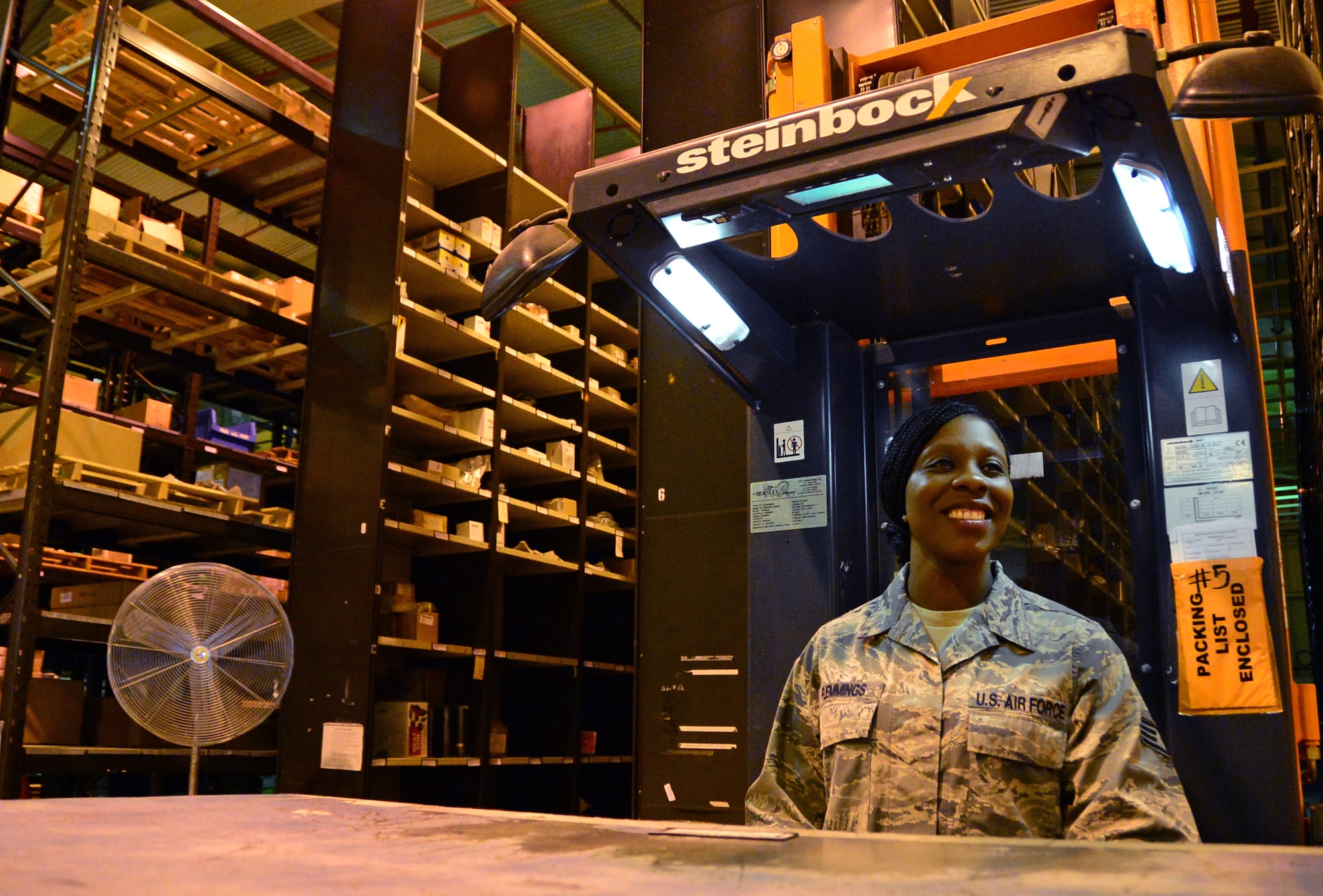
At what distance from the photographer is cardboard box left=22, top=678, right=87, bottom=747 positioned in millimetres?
6660

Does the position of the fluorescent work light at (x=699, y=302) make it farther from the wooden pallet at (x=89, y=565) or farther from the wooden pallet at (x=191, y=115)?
the wooden pallet at (x=191, y=115)

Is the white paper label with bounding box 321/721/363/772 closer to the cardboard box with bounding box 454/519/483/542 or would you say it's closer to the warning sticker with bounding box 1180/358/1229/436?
the cardboard box with bounding box 454/519/483/542

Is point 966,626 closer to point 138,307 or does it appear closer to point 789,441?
point 789,441

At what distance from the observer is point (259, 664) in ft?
17.7

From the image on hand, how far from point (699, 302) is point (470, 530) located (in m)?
4.88

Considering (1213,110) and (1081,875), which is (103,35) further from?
(1081,875)

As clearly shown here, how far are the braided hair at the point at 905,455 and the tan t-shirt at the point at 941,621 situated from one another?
0.29 meters

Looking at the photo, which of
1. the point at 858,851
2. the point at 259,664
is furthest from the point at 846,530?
the point at 259,664

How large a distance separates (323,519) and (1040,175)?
4.86 m

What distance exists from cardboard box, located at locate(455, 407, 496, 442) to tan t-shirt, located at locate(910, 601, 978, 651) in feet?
18.7

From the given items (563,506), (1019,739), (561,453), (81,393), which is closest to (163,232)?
(81,393)

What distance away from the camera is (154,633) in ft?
16.9

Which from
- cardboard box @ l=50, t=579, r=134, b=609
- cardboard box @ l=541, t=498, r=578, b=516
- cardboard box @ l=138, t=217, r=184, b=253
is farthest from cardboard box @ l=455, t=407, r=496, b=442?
cardboard box @ l=50, t=579, r=134, b=609

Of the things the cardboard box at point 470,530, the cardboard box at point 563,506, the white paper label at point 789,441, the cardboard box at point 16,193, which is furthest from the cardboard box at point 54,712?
the white paper label at point 789,441
